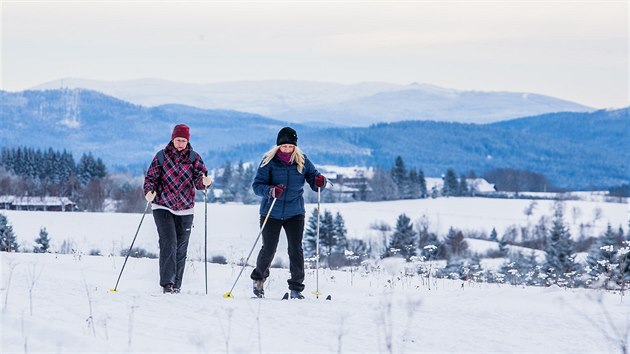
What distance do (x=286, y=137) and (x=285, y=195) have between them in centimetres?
66

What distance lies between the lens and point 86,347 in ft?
19.8

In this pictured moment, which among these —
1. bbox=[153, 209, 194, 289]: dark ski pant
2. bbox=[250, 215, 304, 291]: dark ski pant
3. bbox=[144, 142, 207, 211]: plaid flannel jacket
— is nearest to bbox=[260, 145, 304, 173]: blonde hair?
bbox=[250, 215, 304, 291]: dark ski pant

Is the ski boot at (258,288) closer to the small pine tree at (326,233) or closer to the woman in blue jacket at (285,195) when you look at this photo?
the woman in blue jacket at (285,195)

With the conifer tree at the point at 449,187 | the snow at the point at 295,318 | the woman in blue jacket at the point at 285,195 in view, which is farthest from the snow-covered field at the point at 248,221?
the conifer tree at the point at 449,187

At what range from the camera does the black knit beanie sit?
31.2ft

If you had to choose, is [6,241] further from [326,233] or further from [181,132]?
[326,233]

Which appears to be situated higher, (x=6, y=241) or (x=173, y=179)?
(x=173, y=179)

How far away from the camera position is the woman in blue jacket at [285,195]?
9.57 metres

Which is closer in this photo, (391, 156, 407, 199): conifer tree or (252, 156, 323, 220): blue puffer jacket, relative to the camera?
(252, 156, 323, 220): blue puffer jacket

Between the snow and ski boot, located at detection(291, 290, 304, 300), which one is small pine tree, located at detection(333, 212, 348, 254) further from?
ski boot, located at detection(291, 290, 304, 300)

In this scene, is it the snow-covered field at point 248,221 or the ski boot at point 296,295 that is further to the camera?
the snow-covered field at point 248,221

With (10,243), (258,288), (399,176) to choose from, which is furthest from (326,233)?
(399,176)

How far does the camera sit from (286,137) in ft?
31.2

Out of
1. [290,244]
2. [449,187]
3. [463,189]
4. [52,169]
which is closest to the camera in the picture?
[290,244]
